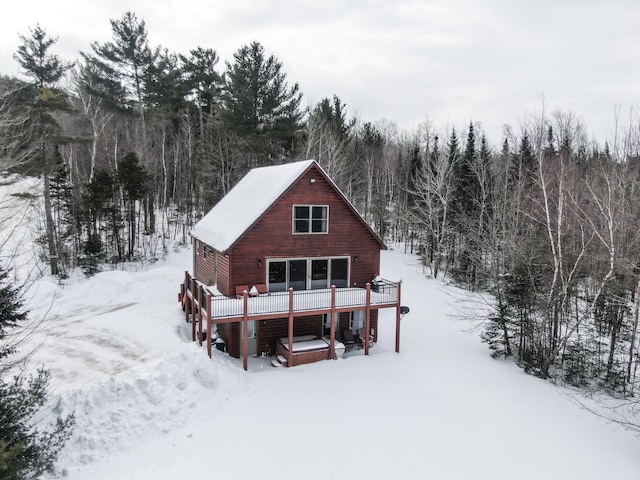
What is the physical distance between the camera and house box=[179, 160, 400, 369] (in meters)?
14.0

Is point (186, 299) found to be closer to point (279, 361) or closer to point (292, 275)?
point (292, 275)

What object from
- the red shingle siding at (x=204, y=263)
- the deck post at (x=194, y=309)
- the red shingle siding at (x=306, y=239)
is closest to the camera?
the red shingle siding at (x=306, y=239)

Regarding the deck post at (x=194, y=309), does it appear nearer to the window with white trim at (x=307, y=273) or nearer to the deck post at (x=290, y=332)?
the window with white trim at (x=307, y=273)

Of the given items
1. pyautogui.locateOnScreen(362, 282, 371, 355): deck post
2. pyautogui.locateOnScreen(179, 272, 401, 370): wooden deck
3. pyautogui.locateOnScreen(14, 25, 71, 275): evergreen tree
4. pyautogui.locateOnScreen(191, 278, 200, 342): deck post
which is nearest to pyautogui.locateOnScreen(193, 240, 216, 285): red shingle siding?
pyautogui.locateOnScreen(179, 272, 401, 370): wooden deck

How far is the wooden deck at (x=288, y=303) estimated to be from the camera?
13227 millimetres

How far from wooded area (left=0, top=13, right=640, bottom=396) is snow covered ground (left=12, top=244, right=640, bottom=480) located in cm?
382

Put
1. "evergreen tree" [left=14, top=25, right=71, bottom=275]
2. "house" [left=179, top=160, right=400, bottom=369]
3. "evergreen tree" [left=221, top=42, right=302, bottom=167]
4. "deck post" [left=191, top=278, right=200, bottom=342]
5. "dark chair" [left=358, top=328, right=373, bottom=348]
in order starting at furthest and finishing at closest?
"evergreen tree" [left=221, top=42, right=302, bottom=167] → "evergreen tree" [left=14, top=25, right=71, bottom=275] → "dark chair" [left=358, top=328, right=373, bottom=348] → "deck post" [left=191, top=278, right=200, bottom=342] → "house" [left=179, top=160, right=400, bottom=369]

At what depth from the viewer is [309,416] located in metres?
10.8

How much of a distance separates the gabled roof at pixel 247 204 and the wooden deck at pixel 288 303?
6.28 feet

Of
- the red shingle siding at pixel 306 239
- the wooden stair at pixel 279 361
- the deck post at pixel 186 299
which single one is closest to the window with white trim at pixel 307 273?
the red shingle siding at pixel 306 239

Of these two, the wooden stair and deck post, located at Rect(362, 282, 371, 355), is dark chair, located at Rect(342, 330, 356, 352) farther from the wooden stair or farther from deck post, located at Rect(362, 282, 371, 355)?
the wooden stair

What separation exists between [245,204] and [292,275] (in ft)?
11.8

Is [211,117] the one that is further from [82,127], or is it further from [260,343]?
[260,343]

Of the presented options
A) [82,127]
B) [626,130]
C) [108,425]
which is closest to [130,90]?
[82,127]
